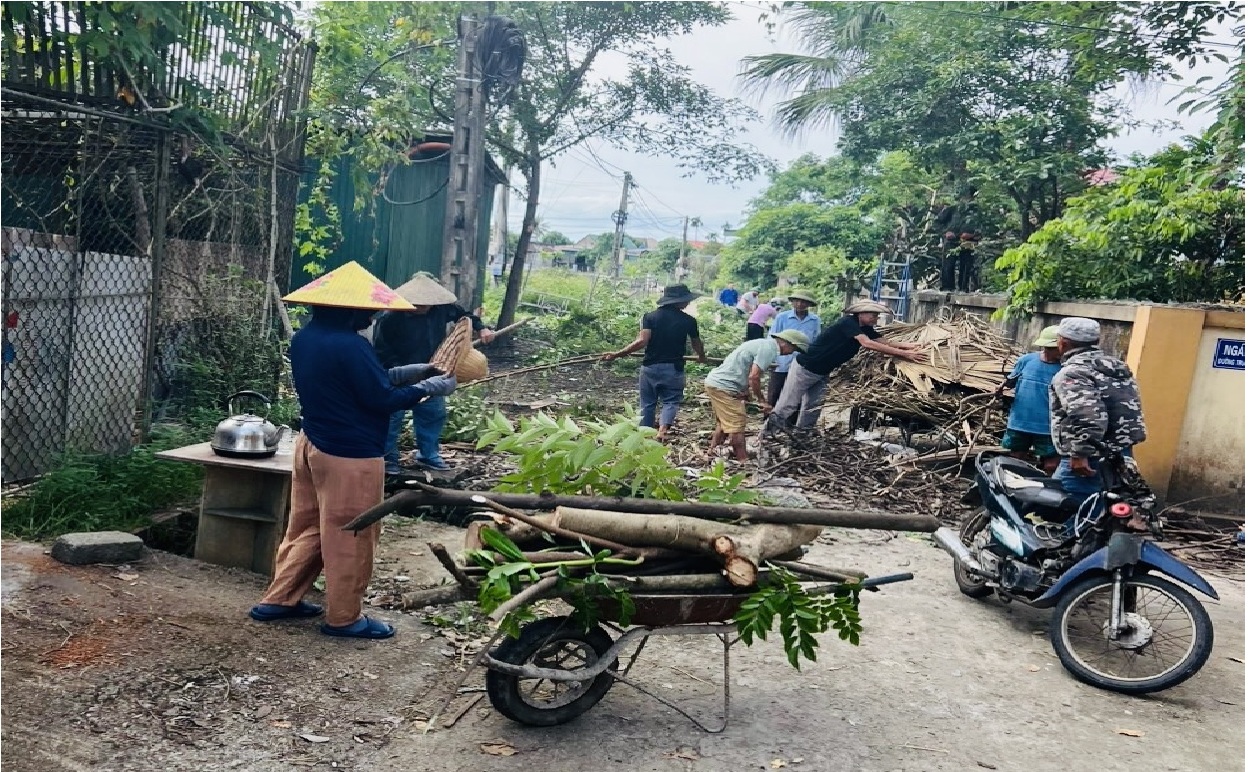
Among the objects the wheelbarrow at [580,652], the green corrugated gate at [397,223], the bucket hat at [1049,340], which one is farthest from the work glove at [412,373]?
the green corrugated gate at [397,223]

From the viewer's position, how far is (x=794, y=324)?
10648 mm

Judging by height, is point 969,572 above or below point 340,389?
below

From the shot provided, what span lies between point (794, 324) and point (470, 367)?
18.1ft

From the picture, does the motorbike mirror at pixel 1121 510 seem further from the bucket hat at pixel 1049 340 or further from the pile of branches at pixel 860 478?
the pile of branches at pixel 860 478

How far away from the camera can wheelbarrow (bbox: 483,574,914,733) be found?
146 inches

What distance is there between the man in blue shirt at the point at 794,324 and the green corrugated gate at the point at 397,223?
6.03 metres

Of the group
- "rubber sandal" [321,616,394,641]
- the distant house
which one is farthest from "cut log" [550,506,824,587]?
the distant house

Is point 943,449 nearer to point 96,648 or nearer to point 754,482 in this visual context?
point 754,482

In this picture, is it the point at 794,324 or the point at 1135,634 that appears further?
the point at 794,324

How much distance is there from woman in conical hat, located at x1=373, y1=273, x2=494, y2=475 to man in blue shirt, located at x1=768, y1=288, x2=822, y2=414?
4.10 m

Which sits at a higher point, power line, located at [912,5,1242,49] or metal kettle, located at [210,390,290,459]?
power line, located at [912,5,1242,49]

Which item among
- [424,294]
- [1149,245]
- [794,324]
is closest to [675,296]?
[794,324]

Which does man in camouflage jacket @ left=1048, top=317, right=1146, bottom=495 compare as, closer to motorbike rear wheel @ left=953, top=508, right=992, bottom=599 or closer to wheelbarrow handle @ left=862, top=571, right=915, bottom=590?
motorbike rear wheel @ left=953, top=508, right=992, bottom=599

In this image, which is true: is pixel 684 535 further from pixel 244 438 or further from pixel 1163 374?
Result: pixel 1163 374
